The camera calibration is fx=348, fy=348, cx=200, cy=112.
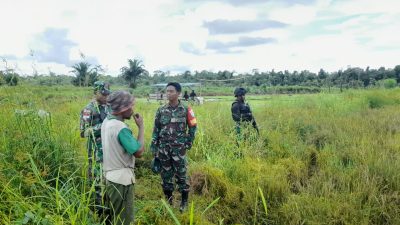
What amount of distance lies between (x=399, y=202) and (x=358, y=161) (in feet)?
4.38

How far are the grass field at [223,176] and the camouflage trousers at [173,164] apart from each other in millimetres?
332

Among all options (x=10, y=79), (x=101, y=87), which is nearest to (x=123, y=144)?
(x=101, y=87)

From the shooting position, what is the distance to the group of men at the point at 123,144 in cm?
308

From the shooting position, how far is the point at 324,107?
12289mm

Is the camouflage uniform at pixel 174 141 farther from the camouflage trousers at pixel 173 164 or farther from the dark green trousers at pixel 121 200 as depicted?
the dark green trousers at pixel 121 200

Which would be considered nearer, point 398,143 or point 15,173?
point 15,173

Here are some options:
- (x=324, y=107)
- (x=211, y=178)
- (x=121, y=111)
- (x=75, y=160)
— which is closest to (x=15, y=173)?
(x=75, y=160)

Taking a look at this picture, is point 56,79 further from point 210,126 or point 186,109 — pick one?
point 210,126

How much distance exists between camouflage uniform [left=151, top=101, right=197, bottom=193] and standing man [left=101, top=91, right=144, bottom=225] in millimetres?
1462

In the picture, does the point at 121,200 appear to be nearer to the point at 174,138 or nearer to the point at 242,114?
the point at 174,138

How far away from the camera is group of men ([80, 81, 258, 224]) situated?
308 cm

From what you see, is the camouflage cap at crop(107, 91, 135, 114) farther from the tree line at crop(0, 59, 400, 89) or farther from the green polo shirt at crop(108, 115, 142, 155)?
the tree line at crop(0, 59, 400, 89)

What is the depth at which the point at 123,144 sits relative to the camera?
3043 millimetres

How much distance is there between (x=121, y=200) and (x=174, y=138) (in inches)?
63.5
